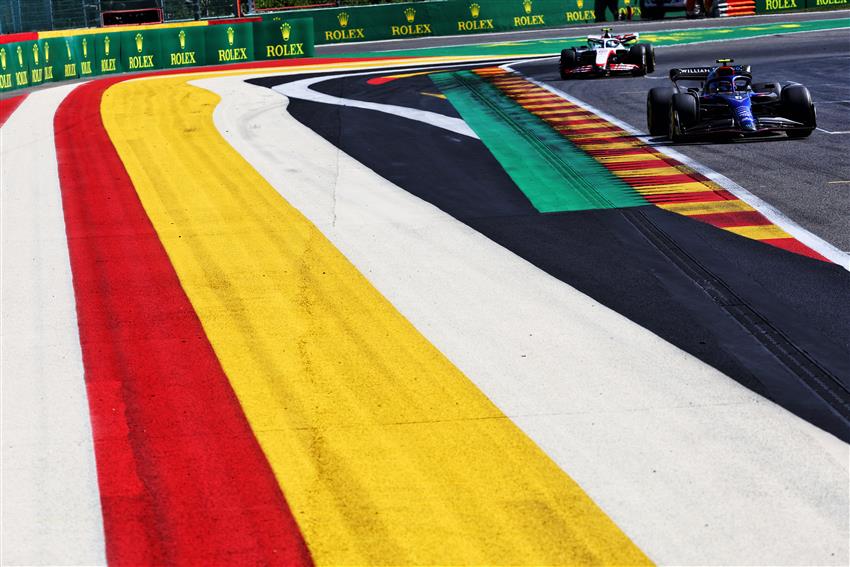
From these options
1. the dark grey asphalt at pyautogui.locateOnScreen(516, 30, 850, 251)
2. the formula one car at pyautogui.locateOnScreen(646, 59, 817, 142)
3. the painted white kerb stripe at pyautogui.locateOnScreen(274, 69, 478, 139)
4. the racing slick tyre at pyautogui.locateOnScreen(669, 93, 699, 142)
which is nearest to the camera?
the dark grey asphalt at pyautogui.locateOnScreen(516, 30, 850, 251)

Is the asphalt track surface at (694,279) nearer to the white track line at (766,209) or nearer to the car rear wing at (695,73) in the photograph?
the white track line at (766,209)

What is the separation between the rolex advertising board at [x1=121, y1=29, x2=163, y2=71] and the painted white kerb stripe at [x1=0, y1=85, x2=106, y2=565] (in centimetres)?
2232

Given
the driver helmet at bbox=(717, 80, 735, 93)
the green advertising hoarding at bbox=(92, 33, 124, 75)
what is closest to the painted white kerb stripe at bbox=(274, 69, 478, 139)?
the driver helmet at bbox=(717, 80, 735, 93)

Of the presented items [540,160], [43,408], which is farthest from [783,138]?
[43,408]

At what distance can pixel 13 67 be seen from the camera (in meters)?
31.2

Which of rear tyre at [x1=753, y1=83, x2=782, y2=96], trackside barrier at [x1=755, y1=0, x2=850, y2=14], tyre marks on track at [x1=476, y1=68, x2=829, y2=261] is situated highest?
trackside barrier at [x1=755, y1=0, x2=850, y2=14]

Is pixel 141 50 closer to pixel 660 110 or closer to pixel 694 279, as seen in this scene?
pixel 660 110

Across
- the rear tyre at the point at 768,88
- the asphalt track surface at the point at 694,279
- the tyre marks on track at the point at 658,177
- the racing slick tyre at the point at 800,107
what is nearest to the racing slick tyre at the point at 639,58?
the tyre marks on track at the point at 658,177

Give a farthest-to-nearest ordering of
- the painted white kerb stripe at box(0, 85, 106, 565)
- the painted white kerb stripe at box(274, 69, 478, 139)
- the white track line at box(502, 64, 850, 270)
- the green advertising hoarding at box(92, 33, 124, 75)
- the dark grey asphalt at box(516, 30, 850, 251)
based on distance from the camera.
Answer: the green advertising hoarding at box(92, 33, 124, 75)
the painted white kerb stripe at box(274, 69, 478, 139)
the dark grey asphalt at box(516, 30, 850, 251)
the white track line at box(502, 64, 850, 270)
the painted white kerb stripe at box(0, 85, 106, 565)

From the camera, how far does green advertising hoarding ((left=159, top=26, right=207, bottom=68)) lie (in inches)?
1505

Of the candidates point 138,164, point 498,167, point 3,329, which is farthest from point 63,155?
point 3,329

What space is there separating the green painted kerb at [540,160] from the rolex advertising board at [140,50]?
49.2 feet

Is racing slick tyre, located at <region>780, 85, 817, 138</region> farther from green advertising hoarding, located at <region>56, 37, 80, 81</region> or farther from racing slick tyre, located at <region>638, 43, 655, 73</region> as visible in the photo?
green advertising hoarding, located at <region>56, 37, 80, 81</region>

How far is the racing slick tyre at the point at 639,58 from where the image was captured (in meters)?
28.6
